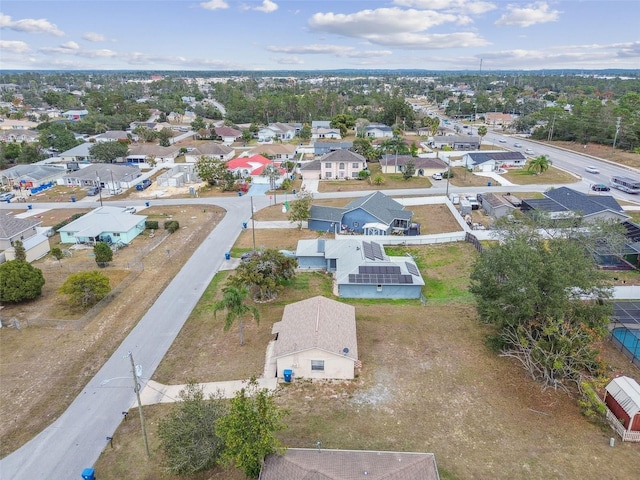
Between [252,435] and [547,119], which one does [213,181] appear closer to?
[252,435]

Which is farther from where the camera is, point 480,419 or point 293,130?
point 293,130

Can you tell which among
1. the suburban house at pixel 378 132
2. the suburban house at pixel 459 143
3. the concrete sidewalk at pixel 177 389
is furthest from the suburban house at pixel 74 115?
the concrete sidewalk at pixel 177 389

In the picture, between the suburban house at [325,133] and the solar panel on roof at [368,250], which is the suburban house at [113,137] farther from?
the solar panel on roof at [368,250]

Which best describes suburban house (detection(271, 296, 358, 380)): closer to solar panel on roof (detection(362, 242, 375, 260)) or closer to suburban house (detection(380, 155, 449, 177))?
→ solar panel on roof (detection(362, 242, 375, 260))

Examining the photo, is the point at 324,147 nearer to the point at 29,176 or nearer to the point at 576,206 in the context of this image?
the point at 576,206

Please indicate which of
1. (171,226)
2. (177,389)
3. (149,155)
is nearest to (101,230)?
(171,226)

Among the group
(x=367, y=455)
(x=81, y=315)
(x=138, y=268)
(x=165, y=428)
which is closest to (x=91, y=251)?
(x=138, y=268)
